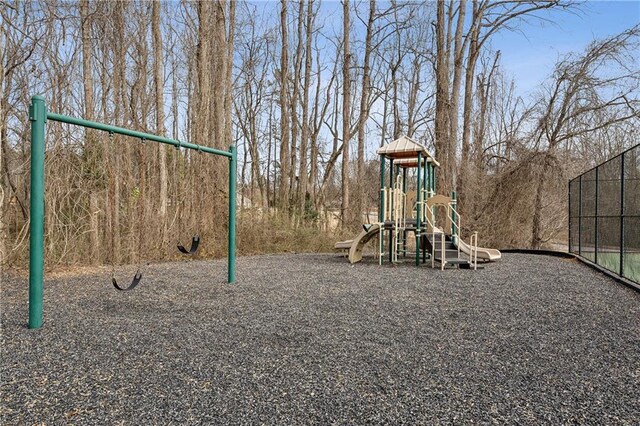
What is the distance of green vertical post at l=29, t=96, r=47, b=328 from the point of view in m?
3.42

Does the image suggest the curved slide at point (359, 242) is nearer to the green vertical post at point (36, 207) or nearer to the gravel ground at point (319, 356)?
Result: the gravel ground at point (319, 356)

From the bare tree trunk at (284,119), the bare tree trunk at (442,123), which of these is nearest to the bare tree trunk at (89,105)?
the bare tree trunk at (284,119)

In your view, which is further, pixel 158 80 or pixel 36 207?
pixel 158 80

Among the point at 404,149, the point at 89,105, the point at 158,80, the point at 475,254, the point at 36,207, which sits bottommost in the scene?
the point at 475,254

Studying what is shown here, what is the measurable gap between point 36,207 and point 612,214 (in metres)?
7.91

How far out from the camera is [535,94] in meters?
13.6

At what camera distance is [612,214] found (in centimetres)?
695

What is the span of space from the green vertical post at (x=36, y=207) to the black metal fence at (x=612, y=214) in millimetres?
7051

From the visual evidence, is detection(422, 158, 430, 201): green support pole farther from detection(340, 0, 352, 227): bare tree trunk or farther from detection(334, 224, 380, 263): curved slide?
detection(340, 0, 352, 227): bare tree trunk

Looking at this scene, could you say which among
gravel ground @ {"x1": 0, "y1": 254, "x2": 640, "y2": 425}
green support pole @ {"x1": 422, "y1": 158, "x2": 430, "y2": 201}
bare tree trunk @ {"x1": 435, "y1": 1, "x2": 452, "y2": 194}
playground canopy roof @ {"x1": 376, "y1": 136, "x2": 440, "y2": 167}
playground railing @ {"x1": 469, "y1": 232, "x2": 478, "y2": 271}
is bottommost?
gravel ground @ {"x1": 0, "y1": 254, "x2": 640, "y2": 425}

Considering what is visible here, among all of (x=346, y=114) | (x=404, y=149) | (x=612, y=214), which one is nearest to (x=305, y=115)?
(x=346, y=114)

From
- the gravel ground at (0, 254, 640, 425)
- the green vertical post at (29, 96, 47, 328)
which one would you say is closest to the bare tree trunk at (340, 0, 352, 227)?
the gravel ground at (0, 254, 640, 425)

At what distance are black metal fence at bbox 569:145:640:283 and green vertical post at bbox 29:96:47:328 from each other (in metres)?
7.05

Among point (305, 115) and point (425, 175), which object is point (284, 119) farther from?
point (425, 175)
